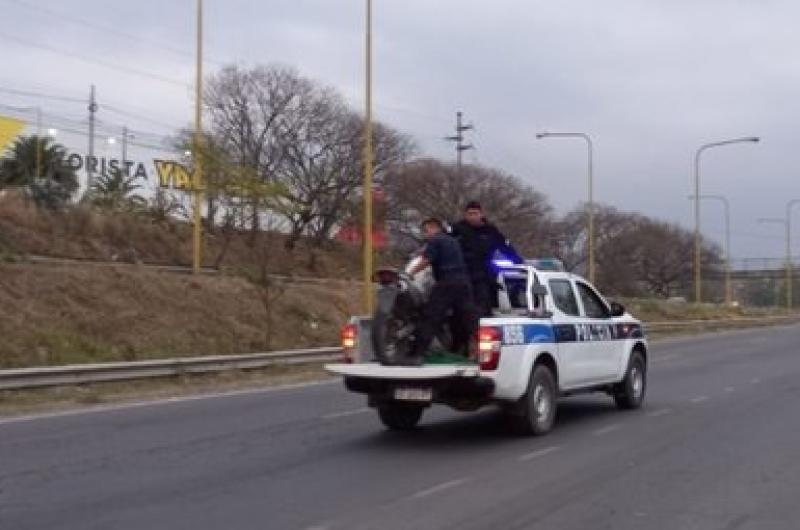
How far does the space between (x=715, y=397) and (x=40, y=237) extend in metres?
22.9

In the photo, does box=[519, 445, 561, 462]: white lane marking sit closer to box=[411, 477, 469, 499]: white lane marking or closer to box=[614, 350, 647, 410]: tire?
box=[411, 477, 469, 499]: white lane marking

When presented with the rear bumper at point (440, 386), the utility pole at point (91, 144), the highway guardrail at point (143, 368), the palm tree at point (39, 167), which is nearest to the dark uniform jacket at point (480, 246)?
the rear bumper at point (440, 386)

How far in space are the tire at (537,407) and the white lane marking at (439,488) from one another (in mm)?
2658

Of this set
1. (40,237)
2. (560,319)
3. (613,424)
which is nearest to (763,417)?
(613,424)

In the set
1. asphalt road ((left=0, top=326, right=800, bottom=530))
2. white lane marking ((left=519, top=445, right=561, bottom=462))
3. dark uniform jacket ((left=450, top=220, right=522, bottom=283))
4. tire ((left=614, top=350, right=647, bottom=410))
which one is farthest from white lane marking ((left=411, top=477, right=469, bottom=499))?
tire ((left=614, top=350, right=647, bottom=410))

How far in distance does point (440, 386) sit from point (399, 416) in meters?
1.64

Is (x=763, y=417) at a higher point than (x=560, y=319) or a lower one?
lower

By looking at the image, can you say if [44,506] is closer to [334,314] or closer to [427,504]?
[427,504]

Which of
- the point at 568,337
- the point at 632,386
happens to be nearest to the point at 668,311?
the point at 632,386

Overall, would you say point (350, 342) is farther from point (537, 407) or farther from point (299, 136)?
point (299, 136)

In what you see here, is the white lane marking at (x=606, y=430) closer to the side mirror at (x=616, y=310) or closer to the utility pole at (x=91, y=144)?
the side mirror at (x=616, y=310)

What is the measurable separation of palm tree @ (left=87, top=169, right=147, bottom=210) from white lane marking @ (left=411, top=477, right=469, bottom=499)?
3325cm

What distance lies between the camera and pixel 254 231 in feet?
111

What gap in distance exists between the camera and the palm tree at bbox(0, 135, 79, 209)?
40906 millimetres
